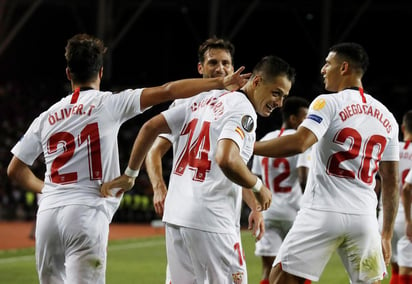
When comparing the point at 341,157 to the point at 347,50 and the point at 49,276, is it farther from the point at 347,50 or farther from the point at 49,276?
the point at 49,276

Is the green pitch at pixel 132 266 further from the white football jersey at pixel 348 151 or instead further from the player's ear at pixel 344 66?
the player's ear at pixel 344 66

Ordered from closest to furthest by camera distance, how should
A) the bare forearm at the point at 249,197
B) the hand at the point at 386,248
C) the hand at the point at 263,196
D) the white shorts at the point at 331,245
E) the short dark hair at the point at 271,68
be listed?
1. the hand at the point at 263,196
2. the short dark hair at the point at 271,68
3. the white shorts at the point at 331,245
4. the bare forearm at the point at 249,197
5. the hand at the point at 386,248

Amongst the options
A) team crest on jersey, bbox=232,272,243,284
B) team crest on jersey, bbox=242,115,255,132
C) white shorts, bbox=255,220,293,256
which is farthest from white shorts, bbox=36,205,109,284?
white shorts, bbox=255,220,293,256

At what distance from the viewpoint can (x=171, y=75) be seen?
124 feet

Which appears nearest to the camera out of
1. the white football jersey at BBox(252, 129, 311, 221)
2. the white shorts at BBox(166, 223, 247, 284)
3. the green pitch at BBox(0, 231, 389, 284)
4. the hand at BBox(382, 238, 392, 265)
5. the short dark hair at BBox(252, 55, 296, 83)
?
the white shorts at BBox(166, 223, 247, 284)

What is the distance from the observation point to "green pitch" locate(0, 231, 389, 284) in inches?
426

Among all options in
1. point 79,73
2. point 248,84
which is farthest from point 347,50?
point 79,73

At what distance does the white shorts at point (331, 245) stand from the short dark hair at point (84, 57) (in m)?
1.79

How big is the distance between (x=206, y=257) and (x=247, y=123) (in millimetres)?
872

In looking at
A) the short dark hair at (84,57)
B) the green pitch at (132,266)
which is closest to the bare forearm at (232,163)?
the short dark hair at (84,57)

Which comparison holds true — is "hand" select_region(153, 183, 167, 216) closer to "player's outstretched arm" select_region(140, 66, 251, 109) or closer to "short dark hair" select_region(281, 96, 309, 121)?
"player's outstretched arm" select_region(140, 66, 251, 109)

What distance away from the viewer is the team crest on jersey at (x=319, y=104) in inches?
211

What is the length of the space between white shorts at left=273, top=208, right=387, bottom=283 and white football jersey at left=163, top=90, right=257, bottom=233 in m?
0.57

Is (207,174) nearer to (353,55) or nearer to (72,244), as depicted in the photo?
(72,244)
